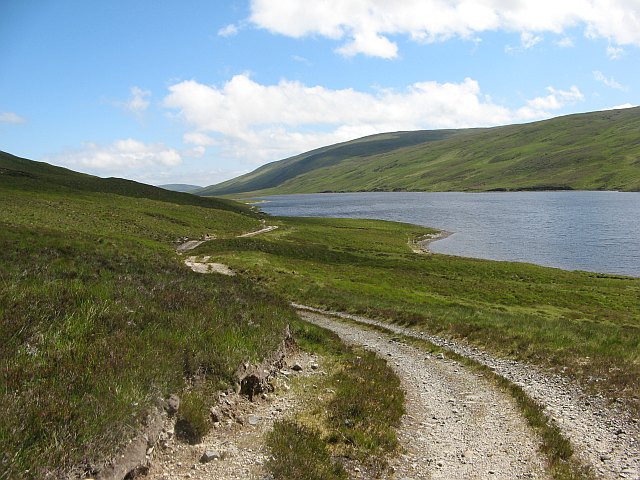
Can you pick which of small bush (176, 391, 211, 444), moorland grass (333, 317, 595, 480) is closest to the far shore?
moorland grass (333, 317, 595, 480)

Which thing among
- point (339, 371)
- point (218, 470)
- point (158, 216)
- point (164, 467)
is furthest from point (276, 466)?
point (158, 216)

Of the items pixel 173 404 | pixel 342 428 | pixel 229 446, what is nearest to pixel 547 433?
pixel 342 428

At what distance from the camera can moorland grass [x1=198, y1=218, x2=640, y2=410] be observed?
2000 cm

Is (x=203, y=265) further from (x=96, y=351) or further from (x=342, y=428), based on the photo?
(x=342, y=428)

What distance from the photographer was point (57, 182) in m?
104

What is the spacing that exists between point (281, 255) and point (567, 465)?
49.6 m

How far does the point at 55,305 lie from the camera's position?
39.0ft

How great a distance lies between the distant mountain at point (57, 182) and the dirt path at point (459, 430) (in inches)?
3691

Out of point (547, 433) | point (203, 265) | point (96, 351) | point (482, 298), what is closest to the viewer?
point (96, 351)

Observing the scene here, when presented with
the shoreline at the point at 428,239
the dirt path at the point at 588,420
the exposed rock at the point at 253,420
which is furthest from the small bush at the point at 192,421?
the shoreline at the point at 428,239

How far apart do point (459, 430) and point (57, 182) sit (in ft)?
385

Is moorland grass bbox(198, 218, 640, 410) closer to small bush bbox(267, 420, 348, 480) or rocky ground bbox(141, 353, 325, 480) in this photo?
small bush bbox(267, 420, 348, 480)

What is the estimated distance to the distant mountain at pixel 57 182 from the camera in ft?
302

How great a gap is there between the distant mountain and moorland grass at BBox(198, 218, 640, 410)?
172 feet
